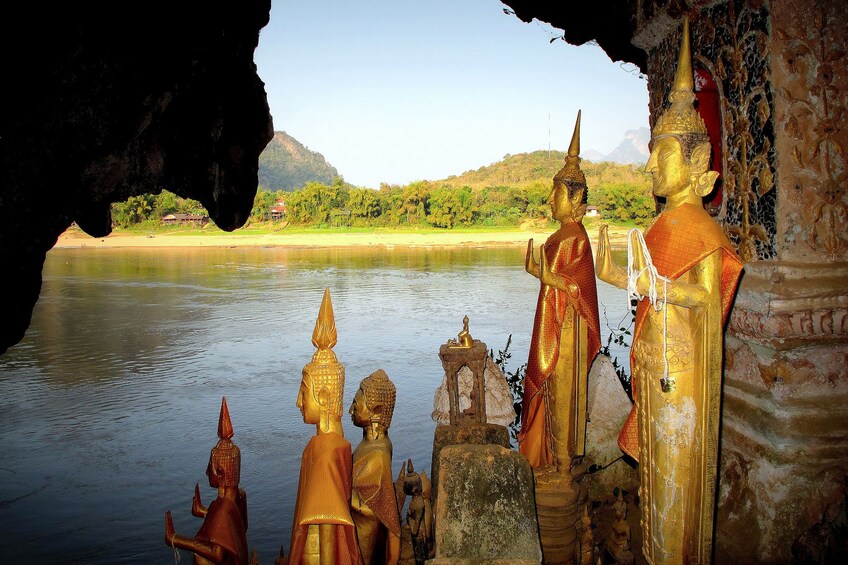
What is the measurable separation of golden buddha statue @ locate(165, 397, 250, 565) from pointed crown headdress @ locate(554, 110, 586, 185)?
2716 mm

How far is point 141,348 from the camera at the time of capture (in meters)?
13.1

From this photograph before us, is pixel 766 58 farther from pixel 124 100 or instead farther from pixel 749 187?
pixel 124 100

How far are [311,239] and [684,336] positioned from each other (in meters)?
47.4

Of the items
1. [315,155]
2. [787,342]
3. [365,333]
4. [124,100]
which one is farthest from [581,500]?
[315,155]

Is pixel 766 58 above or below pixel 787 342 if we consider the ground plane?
above

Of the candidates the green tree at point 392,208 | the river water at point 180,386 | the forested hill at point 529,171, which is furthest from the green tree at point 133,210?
the forested hill at point 529,171

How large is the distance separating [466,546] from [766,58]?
3.03m

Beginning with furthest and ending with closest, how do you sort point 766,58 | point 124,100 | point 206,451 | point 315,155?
point 315,155 → point 206,451 → point 124,100 → point 766,58

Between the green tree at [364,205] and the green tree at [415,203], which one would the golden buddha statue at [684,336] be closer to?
the green tree at [415,203]

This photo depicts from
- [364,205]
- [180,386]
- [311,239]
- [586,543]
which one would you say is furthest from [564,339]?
[364,205]

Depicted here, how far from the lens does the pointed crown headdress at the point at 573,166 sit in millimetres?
4762

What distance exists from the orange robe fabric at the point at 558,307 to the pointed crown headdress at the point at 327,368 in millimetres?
1813

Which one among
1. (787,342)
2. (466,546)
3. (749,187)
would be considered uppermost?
(749,187)

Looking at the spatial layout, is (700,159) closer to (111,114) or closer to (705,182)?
(705,182)
